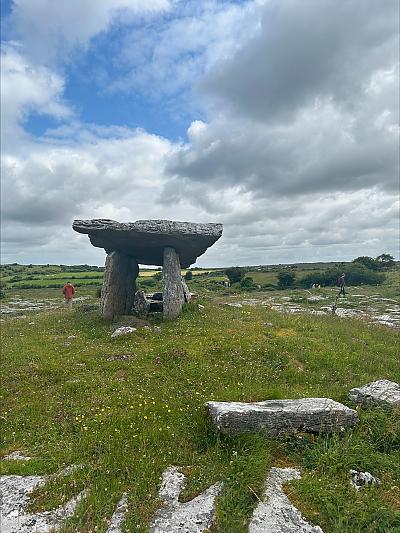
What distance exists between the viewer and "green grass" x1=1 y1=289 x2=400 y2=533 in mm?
6602

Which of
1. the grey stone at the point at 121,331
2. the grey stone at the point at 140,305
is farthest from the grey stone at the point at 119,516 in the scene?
the grey stone at the point at 140,305

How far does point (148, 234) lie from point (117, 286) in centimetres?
437

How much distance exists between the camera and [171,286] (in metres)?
20.7

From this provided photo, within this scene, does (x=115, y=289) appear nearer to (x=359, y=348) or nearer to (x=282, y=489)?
(x=359, y=348)

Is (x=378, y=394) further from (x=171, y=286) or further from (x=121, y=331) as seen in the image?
(x=171, y=286)

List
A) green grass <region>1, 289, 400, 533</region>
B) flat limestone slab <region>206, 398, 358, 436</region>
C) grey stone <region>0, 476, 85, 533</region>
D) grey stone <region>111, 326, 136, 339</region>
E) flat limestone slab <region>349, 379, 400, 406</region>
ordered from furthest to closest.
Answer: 1. grey stone <region>111, 326, 136, 339</region>
2. flat limestone slab <region>349, 379, 400, 406</region>
3. flat limestone slab <region>206, 398, 358, 436</region>
4. green grass <region>1, 289, 400, 533</region>
5. grey stone <region>0, 476, 85, 533</region>

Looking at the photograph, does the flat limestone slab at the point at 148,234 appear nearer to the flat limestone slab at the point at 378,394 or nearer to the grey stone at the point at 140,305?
the grey stone at the point at 140,305

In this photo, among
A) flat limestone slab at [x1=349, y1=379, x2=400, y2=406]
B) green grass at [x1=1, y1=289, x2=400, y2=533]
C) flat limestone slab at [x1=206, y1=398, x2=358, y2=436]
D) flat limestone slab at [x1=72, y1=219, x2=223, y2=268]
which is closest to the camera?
green grass at [x1=1, y1=289, x2=400, y2=533]

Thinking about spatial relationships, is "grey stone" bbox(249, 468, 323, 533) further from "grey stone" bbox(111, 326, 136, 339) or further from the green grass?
"grey stone" bbox(111, 326, 136, 339)

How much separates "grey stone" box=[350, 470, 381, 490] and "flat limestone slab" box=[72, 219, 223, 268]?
14.2 meters

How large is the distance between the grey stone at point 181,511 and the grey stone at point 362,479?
240cm

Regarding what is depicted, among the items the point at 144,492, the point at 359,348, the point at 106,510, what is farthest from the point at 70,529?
the point at 359,348

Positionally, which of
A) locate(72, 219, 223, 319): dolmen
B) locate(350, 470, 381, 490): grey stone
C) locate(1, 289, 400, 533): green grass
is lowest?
locate(350, 470, 381, 490): grey stone

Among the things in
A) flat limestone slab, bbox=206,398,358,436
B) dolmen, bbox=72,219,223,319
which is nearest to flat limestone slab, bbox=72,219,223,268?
dolmen, bbox=72,219,223,319
